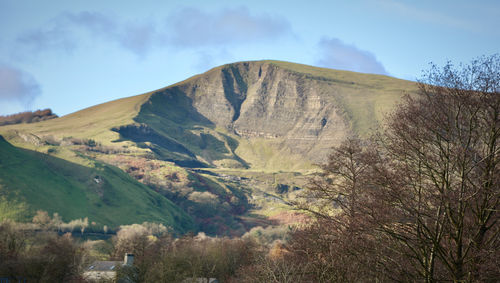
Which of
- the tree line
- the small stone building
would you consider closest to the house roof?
the small stone building

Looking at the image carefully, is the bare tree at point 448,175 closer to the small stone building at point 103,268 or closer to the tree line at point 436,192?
the tree line at point 436,192

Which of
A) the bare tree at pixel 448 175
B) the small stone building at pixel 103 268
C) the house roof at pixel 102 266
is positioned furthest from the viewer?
the house roof at pixel 102 266

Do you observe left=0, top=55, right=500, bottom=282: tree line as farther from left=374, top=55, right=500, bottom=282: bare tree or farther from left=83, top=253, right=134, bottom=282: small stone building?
left=83, top=253, right=134, bottom=282: small stone building

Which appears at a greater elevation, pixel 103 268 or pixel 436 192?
pixel 436 192

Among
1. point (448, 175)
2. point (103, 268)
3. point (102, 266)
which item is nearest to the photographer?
point (448, 175)

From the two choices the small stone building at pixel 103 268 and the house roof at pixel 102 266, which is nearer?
the small stone building at pixel 103 268

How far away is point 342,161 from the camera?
32.4 meters

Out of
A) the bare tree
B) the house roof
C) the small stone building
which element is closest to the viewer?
the bare tree

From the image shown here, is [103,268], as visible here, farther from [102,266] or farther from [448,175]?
[448,175]

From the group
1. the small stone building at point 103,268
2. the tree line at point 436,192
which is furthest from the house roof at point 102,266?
the tree line at point 436,192

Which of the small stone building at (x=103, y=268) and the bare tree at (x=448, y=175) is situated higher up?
the bare tree at (x=448, y=175)

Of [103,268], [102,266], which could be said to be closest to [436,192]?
[103,268]

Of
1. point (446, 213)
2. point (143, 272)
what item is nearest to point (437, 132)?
point (446, 213)

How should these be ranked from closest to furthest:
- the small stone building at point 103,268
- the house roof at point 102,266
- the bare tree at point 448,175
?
the bare tree at point 448,175 < the small stone building at point 103,268 < the house roof at point 102,266
